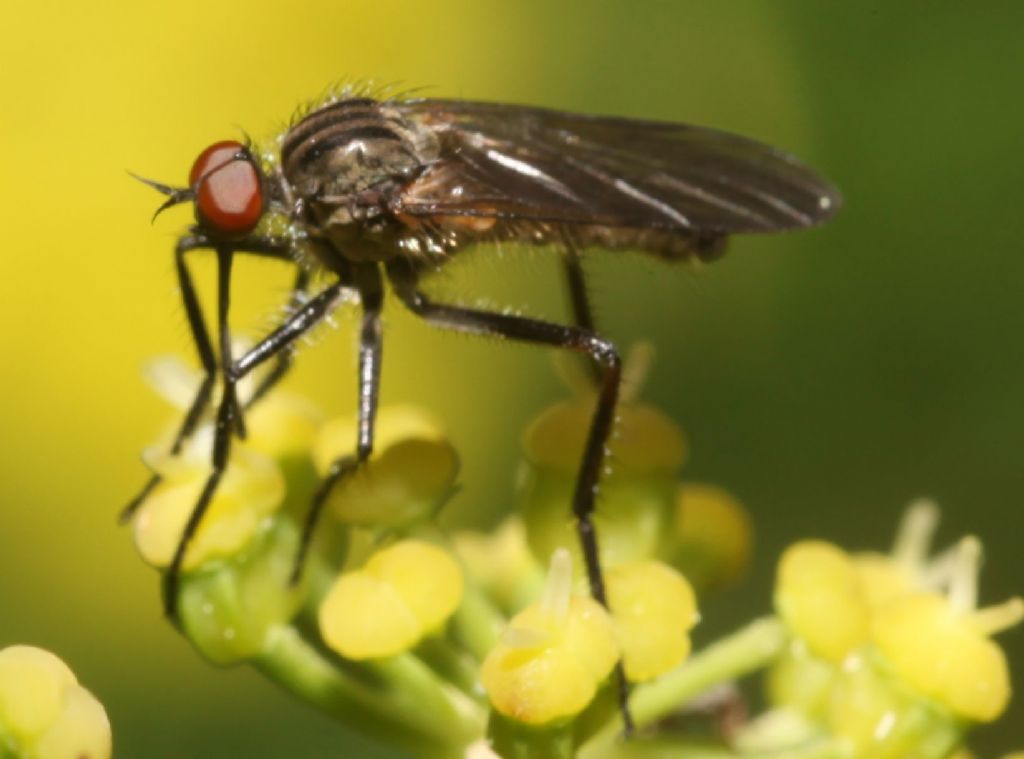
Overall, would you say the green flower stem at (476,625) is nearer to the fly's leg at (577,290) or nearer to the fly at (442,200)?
the fly at (442,200)

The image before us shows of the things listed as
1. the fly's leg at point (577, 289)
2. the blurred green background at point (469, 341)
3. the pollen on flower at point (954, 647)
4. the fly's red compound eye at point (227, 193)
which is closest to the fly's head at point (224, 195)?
the fly's red compound eye at point (227, 193)

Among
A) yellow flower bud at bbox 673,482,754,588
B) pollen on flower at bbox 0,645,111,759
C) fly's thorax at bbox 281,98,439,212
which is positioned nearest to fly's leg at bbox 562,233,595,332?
fly's thorax at bbox 281,98,439,212

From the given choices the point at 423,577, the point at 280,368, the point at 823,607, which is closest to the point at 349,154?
the point at 280,368

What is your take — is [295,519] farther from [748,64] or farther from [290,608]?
[748,64]

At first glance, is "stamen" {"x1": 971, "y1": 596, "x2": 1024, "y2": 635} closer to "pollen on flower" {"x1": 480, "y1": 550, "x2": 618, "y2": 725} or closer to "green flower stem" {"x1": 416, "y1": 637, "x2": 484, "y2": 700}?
"pollen on flower" {"x1": 480, "y1": 550, "x2": 618, "y2": 725}

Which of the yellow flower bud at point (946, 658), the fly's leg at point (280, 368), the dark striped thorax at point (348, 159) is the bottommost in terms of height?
the yellow flower bud at point (946, 658)
